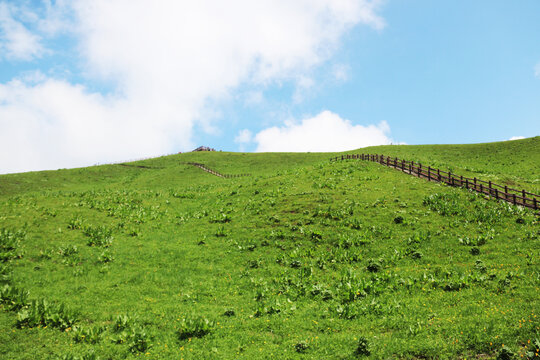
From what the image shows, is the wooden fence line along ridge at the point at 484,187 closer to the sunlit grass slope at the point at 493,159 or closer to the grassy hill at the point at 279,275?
the grassy hill at the point at 279,275

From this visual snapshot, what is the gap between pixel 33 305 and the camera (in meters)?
14.4

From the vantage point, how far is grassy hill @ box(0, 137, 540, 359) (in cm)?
1209

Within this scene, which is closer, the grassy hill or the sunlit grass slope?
the grassy hill

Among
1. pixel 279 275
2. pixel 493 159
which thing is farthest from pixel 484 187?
pixel 493 159

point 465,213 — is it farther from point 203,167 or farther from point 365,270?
point 203,167

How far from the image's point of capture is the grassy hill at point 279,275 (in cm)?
1209

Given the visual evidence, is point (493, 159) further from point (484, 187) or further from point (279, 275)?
point (279, 275)

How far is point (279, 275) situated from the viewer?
19797mm

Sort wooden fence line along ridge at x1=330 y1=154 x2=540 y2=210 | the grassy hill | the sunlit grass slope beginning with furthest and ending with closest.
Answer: the sunlit grass slope
wooden fence line along ridge at x1=330 y1=154 x2=540 y2=210
the grassy hill

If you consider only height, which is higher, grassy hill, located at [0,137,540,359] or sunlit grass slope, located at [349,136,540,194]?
sunlit grass slope, located at [349,136,540,194]

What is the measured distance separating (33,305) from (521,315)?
2147cm

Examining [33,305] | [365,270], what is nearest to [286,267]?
[365,270]

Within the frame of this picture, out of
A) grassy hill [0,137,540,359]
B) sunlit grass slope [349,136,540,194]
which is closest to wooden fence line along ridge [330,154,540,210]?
grassy hill [0,137,540,359]

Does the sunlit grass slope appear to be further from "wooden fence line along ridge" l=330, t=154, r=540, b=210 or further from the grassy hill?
"wooden fence line along ridge" l=330, t=154, r=540, b=210
